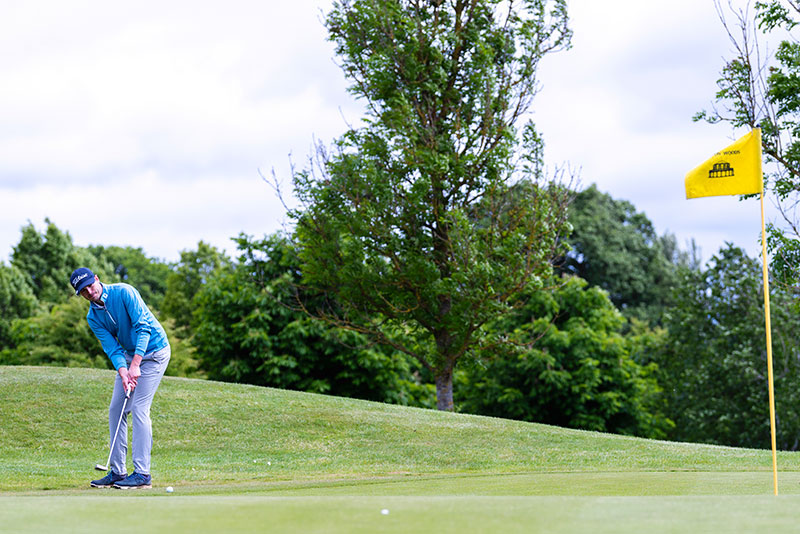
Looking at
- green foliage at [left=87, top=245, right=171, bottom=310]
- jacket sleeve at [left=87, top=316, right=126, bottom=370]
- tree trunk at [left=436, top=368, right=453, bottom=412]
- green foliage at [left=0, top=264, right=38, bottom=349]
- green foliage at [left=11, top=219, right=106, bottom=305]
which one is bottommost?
tree trunk at [left=436, top=368, right=453, bottom=412]

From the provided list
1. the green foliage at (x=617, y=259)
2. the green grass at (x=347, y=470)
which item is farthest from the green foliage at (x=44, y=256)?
the green grass at (x=347, y=470)

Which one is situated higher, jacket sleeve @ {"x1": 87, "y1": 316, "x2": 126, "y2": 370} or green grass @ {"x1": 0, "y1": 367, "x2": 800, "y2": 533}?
jacket sleeve @ {"x1": 87, "y1": 316, "x2": 126, "y2": 370}

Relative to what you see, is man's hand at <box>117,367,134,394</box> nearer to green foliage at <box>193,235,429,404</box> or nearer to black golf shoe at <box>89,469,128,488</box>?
black golf shoe at <box>89,469,128,488</box>

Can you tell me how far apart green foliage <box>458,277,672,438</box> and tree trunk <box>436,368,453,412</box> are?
905cm

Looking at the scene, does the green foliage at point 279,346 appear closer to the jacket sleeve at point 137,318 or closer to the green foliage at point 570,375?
the green foliage at point 570,375

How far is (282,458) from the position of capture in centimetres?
1429

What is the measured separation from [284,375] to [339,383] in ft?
6.97

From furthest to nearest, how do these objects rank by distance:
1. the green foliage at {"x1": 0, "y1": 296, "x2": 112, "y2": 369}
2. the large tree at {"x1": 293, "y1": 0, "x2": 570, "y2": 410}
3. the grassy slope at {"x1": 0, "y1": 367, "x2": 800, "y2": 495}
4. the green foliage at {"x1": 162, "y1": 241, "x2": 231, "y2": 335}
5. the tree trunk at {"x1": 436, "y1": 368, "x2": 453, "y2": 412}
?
the green foliage at {"x1": 162, "y1": 241, "x2": 231, "y2": 335}
the green foliage at {"x1": 0, "y1": 296, "x2": 112, "y2": 369}
the tree trunk at {"x1": 436, "y1": 368, "x2": 453, "y2": 412}
the large tree at {"x1": 293, "y1": 0, "x2": 570, "y2": 410}
the grassy slope at {"x1": 0, "y1": 367, "x2": 800, "y2": 495}

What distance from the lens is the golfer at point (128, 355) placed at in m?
8.68

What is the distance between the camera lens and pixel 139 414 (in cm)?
880

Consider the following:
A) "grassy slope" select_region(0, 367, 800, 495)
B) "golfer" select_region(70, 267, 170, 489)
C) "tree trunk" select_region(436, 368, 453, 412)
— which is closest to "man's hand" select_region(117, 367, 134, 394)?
"golfer" select_region(70, 267, 170, 489)

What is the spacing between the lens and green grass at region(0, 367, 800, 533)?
17.7 feet

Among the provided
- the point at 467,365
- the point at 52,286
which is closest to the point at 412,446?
the point at 467,365

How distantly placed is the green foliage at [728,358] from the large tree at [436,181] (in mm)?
15222
